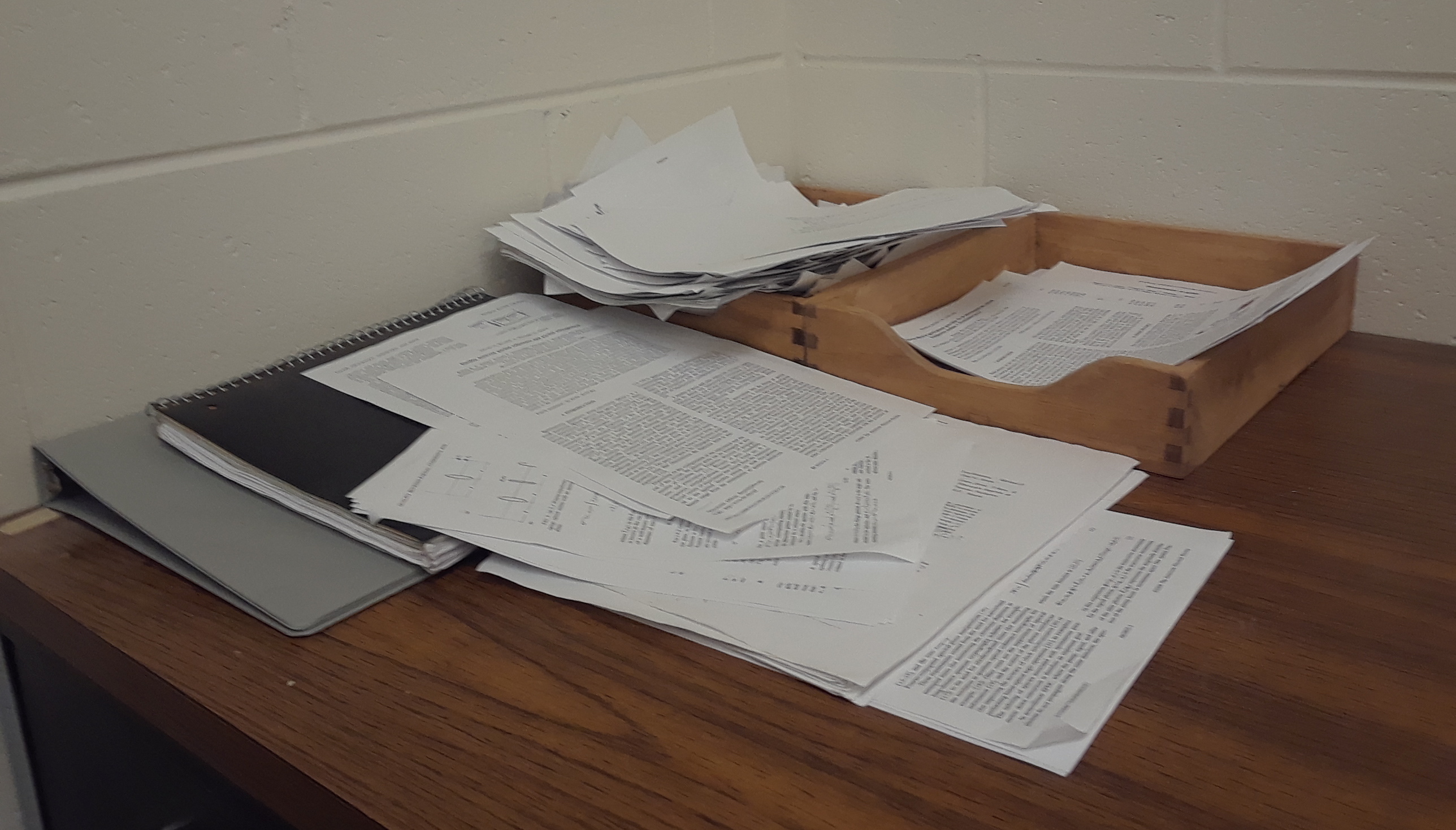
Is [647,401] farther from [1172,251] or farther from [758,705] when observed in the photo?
[1172,251]

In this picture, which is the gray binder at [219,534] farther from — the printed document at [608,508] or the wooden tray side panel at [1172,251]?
the wooden tray side panel at [1172,251]

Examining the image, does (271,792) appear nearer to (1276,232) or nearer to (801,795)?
(801,795)

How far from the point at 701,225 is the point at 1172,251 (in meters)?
0.39

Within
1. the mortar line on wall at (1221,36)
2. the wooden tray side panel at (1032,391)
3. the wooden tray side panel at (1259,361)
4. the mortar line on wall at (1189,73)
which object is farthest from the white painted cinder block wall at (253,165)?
the wooden tray side panel at (1259,361)

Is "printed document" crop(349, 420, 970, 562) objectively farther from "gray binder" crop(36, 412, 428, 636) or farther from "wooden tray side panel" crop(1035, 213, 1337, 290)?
"wooden tray side panel" crop(1035, 213, 1337, 290)

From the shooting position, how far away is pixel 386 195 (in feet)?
2.82

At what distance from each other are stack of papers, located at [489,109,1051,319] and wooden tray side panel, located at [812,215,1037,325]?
0.03 metres

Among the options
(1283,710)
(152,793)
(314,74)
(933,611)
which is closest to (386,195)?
(314,74)

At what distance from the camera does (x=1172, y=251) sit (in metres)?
0.92

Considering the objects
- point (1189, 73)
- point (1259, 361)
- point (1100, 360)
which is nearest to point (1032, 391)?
point (1100, 360)

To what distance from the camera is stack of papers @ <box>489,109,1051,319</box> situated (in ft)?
2.64

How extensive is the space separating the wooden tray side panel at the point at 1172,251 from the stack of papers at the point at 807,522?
0.31 metres

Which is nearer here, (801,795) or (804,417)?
(801,795)

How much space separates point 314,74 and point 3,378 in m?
0.29
